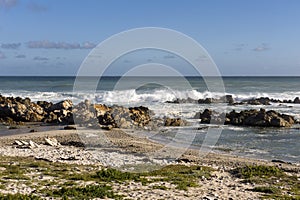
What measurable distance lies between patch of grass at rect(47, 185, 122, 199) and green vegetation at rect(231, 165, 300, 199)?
16.9ft

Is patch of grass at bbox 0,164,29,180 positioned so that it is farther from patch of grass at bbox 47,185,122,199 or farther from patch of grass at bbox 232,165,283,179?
patch of grass at bbox 232,165,283,179

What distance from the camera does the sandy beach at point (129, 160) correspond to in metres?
12.9

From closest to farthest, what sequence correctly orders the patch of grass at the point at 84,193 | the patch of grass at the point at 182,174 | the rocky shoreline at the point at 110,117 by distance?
the patch of grass at the point at 84,193
the patch of grass at the point at 182,174
the rocky shoreline at the point at 110,117

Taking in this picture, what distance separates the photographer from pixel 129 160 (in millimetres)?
19359

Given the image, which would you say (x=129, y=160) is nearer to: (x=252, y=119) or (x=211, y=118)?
(x=211, y=118)

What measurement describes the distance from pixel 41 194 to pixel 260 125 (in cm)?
2808

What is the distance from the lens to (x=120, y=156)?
20578 mm

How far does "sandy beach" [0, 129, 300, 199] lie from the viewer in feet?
42.4

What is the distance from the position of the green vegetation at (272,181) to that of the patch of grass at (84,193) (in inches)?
203

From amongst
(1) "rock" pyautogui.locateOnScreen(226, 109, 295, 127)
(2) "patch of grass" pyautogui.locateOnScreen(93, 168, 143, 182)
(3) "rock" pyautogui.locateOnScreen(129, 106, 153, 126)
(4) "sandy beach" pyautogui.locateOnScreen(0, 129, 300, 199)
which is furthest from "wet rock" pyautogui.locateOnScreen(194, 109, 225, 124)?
(2) "patch of grass" pyautogui.locateOnScreen(93, 168, 143, 182)

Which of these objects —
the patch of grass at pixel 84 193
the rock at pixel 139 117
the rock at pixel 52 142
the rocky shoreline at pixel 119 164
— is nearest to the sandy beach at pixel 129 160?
the rocky shoreline at pixel 119 164

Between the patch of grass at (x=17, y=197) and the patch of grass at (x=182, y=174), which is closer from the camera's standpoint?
the patch of grass at (x=17, y=197)

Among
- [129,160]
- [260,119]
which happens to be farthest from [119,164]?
[260,119]

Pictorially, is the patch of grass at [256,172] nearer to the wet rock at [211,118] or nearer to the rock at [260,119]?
the rock at [260,119]
